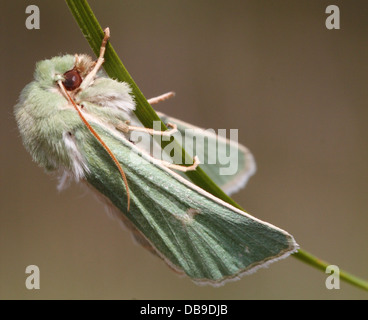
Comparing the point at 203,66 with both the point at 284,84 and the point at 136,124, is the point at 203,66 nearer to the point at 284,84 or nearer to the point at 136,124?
the point at 284,84

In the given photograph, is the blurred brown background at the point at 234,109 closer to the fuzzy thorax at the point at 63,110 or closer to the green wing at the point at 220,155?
the green wing at the point at 220,155

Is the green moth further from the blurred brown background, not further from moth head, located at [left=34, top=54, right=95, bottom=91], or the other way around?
the blurred brown background

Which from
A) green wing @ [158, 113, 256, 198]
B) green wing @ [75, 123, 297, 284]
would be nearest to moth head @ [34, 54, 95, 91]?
green wing @ [75, 123, 297, 284]

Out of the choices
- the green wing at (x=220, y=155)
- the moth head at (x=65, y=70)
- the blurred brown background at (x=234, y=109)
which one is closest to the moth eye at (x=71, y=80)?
the moth head at (x=65, y=70)

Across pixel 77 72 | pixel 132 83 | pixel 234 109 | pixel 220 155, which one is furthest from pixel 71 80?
pixel 234 109

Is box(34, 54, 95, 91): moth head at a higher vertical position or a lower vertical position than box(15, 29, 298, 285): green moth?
higher

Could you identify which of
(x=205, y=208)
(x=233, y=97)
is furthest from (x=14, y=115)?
(x=233, y=97)

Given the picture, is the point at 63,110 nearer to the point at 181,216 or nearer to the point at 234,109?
the point at 181,216

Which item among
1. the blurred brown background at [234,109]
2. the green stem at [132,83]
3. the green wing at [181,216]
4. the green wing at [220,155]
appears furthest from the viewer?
the blurred brown background at [234,109]
